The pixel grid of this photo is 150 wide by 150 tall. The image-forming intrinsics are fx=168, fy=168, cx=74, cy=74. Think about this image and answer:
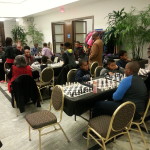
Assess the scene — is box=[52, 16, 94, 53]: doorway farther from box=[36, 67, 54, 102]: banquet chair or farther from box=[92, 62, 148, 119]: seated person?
box=[92, 62, 148, 119]: seated person

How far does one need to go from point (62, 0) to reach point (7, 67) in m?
3.34

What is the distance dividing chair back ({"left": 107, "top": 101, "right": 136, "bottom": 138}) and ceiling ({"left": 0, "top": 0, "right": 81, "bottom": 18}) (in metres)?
6.05

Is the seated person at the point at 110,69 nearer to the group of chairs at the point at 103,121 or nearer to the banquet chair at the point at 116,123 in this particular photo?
the group of chairs at the point at 103,121

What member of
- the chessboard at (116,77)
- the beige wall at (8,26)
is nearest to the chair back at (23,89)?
the chessboard at (116,77)

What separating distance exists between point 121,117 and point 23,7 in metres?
8.90

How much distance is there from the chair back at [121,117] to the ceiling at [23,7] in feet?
19.9

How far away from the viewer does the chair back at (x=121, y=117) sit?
167cm

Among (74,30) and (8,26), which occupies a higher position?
(8,26)

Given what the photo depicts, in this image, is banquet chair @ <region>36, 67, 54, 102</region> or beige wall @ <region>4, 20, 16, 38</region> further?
beige wall @ <region>4, 20, 16, 38</region>

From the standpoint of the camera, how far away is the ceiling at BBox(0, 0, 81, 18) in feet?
23.9

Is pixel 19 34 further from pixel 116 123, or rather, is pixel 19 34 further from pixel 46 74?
pixel 116 123

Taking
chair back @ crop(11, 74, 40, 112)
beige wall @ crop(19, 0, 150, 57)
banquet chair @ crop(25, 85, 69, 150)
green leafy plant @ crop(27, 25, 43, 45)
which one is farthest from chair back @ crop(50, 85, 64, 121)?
green leafy plant @ crop(27, 25, 43, 45)

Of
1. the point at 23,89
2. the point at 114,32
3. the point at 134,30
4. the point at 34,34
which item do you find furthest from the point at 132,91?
the point at 34,34

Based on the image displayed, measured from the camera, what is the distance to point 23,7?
8969mm
